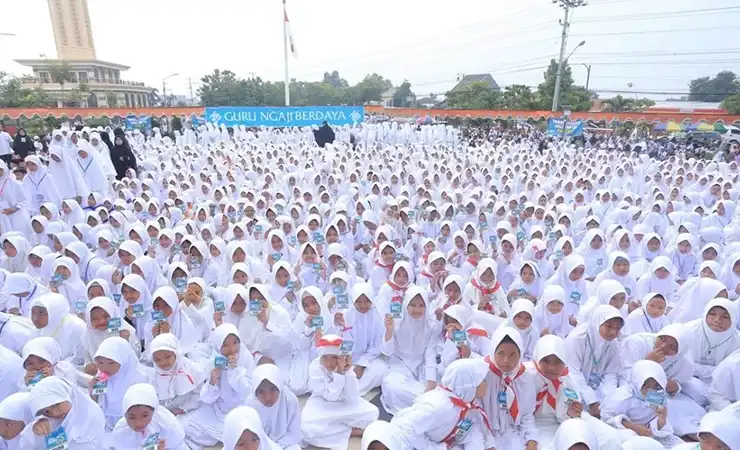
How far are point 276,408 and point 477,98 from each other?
31546 millimetres

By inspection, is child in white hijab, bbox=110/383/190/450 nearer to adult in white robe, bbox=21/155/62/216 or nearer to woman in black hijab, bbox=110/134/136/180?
adult in white robe, bbox=21/155/62/216

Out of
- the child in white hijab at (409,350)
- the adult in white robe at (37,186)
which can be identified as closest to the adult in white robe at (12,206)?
the adult in white robe at (37,186)

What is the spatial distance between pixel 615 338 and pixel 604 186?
7720mm

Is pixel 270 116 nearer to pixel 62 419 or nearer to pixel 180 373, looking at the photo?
pixel 180 373

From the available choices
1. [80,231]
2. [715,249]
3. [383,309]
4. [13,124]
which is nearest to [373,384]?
[383,309]

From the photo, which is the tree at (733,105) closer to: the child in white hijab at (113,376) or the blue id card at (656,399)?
the blue id card at (656,399)

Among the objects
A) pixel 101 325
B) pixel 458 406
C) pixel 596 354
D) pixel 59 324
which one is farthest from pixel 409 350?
pixel 59 324

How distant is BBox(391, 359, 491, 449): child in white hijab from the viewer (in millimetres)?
2576

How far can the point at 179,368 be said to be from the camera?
3287 mm

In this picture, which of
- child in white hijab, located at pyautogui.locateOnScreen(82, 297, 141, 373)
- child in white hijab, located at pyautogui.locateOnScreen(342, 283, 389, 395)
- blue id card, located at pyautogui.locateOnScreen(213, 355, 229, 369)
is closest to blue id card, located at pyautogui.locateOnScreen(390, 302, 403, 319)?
child in white hijab, located at pyautogui.locateOnScreen(342, 283, 389, 395)

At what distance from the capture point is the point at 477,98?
3180cm

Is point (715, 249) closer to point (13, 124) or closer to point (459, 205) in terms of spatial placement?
point (459, 205)

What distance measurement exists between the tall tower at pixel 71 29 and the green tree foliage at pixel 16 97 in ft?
78.3

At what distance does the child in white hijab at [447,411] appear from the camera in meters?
2.58
